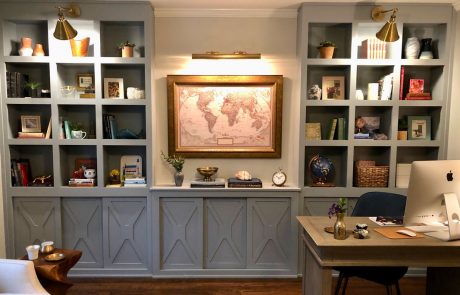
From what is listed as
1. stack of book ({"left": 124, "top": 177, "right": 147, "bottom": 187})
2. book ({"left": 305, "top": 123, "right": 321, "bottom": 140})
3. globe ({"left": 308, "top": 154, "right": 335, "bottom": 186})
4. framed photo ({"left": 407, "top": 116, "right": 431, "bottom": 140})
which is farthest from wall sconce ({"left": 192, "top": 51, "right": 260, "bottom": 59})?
framed photo ({"left": 407, "top": 116, "right": 431, "bottom": 140})

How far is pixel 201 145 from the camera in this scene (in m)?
3.43

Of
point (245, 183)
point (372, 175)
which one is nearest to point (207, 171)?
point (245, 183)

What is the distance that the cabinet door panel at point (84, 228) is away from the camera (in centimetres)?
323

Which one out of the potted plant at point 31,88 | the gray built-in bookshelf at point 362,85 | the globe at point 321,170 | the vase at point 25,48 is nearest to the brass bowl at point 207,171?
the gray built-in bookshelf at point 362,85

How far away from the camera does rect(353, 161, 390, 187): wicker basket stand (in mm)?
3223

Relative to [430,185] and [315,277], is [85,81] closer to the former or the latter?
[315,277]

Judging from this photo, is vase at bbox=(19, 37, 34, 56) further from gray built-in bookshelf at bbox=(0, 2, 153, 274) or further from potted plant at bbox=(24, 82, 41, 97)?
potted plant at bbox=(24, 82, 41, 97)

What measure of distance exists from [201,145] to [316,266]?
179 cm

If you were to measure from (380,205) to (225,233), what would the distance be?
4.92 ft

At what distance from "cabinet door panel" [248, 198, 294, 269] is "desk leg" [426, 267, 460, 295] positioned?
4.10ft

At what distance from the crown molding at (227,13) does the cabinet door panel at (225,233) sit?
75.9 inches

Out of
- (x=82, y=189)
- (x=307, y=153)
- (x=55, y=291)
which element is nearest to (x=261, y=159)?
(x=307, y=153)

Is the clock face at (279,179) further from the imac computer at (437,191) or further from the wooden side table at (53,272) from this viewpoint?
the wooden side table at (53,272)

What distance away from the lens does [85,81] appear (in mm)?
3314
